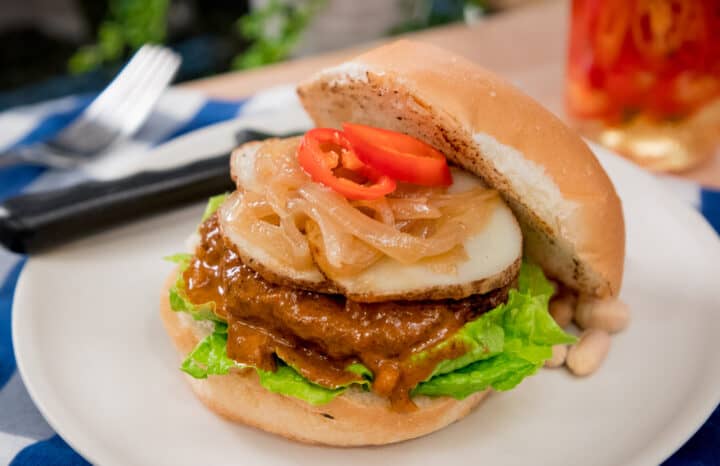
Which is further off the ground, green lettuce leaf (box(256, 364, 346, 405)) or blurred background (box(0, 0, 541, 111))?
green lettuce leaf (box(256, 364, 346, 405))

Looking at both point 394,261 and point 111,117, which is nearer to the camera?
point 394,261

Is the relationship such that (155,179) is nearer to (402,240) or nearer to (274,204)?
(274,204)

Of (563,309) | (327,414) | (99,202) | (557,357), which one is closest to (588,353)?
(557,357)

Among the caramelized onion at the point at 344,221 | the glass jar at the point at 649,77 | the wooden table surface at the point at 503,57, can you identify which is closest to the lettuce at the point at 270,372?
the caramelized onion at the point at 344,221

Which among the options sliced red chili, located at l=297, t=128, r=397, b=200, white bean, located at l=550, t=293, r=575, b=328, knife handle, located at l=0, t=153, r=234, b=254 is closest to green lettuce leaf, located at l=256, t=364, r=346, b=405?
sliced red chili, located at l=297, t=128, r=397, b=200

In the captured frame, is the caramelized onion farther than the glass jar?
No

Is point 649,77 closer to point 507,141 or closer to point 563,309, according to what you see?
point 563,309

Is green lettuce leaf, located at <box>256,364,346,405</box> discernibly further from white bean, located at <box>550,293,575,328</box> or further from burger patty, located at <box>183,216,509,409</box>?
white bean, located at <box>550,293,575,328</box>
